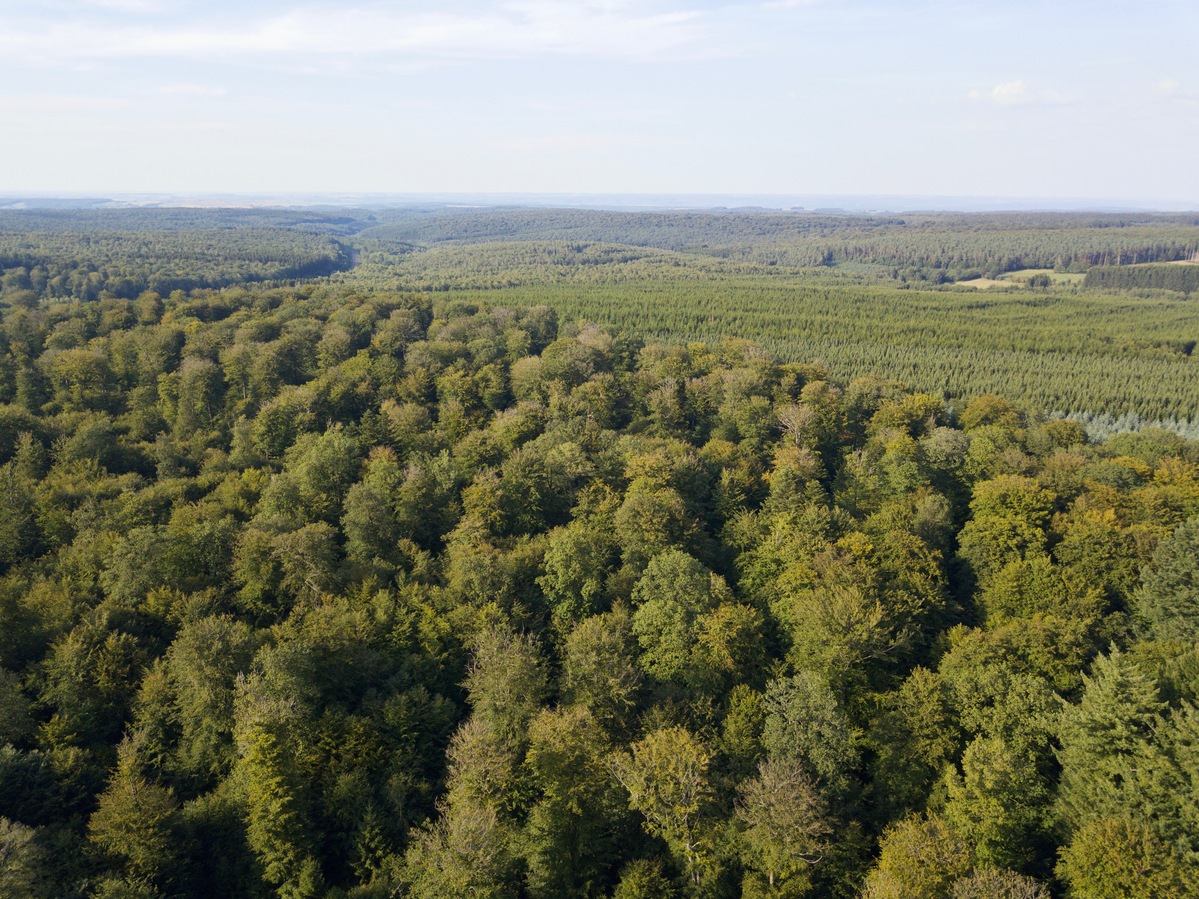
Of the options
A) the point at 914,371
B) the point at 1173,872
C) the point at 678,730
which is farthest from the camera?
the point at 914,371

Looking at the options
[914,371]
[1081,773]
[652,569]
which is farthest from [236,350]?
[914,371]

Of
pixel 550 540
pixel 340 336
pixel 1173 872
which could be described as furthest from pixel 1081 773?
pixel 340 336

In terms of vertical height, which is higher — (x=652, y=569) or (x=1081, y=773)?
(x=652, y=569)

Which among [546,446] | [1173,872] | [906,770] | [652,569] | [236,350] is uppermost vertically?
[236,350]

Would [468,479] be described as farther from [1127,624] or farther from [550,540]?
[1127,624]

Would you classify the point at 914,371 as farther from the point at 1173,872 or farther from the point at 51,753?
the point at 51,753

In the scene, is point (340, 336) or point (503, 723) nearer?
point (503, 723)

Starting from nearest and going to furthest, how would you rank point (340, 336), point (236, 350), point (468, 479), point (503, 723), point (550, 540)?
point (503, 723) → point (550, 540) → point (468, 479) → point (236, 350) → point (340, 336)
